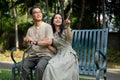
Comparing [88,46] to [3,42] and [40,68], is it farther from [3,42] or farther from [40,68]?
[3,42]

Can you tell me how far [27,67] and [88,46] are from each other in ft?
4.29

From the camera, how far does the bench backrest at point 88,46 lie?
6.98m

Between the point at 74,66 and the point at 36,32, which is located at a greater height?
the point at 36,32

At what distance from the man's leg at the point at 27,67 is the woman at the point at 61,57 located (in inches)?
16.1

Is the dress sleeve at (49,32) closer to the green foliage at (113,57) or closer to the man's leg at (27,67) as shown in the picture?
the man's leg at (27,67)

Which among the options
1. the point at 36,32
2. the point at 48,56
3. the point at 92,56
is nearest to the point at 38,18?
the point at 36,32

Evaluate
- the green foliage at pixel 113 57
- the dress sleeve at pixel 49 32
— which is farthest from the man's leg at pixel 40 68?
Answer: the green foliage at pixel 113 57

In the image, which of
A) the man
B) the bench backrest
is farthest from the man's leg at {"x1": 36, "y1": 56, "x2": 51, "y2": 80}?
the bench backrest

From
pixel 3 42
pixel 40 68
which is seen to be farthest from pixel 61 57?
pixel 3 42

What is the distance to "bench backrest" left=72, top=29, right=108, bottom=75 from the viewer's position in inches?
275

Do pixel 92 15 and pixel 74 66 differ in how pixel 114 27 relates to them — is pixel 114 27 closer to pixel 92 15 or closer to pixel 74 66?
pixel 92 15

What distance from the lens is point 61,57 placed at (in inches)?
246

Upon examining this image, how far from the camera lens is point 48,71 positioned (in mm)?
6055

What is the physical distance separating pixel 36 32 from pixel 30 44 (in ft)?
1.21
